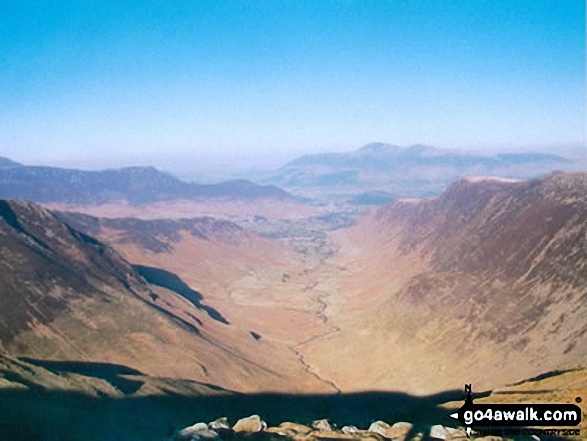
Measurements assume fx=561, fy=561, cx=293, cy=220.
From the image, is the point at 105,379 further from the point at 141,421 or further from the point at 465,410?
the point at 465,410

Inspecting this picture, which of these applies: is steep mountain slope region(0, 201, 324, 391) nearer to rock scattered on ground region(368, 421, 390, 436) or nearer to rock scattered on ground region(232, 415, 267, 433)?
rock scattered on ground region(232, 415, 267, 433)

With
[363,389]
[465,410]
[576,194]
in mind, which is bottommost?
[363,389]

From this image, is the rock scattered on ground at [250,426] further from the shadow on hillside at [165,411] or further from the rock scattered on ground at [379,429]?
the rock scattered on ground at [379,429]

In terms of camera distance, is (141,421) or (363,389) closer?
(141,421)

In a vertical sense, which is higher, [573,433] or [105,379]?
[573,433]

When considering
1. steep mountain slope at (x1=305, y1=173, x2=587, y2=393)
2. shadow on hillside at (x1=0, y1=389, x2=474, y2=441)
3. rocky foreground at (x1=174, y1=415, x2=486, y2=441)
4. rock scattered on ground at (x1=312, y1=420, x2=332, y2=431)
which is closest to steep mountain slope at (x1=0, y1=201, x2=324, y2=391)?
shadow on hillside at (x1=0, y1=389, x2=474, y2=441)

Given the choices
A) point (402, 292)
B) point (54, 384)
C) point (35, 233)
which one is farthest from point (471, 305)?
point (35, 233)
